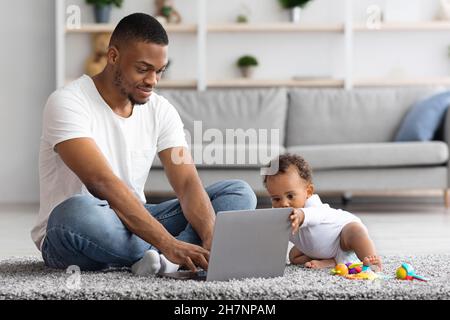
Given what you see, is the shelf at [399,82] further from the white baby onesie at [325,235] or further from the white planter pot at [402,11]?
the white baby onesie at [325,235]

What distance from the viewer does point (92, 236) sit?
2113mm

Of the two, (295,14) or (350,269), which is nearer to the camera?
(350,269)

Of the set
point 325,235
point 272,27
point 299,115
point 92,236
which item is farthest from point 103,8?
Result: point 92,236

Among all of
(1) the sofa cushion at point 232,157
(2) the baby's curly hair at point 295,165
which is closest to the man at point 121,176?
(2) the baby's curly hair at point 295,165

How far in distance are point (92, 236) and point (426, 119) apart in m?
3.22

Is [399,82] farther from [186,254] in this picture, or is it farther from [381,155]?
[186,254]

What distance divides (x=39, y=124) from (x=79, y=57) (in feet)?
1.80

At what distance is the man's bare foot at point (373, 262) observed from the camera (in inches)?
87.6

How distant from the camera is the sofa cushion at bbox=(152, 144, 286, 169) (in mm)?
4738

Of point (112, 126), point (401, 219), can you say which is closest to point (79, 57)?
point (401, 219)

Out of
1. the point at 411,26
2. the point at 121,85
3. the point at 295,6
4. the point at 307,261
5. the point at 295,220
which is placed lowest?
the point at 307,261

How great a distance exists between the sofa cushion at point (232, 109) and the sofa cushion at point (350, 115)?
110mm

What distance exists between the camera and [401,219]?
444 centimetres

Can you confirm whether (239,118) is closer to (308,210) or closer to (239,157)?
(239,157)
